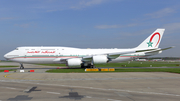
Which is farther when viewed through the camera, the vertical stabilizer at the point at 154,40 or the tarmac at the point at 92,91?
the vertical stabilizer at the point at 154,40

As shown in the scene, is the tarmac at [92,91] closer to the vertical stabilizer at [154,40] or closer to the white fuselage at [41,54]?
the white fuselage at [41,54]

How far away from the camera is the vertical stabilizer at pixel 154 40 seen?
39.3m

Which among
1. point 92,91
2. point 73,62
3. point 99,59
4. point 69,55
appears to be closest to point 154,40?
point 99,59

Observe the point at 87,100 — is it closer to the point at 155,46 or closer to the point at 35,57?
the point at 35,57

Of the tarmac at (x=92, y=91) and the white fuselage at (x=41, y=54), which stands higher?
the white fuselage at (x=41, y=54)

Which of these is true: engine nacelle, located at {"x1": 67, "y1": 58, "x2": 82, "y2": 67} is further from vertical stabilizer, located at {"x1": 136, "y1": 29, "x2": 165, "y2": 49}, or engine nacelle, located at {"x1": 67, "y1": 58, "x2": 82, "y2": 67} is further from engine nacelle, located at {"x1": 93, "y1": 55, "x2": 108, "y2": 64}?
vertical stabilizer, located at {"x1": 136, "y1": 29, "x2": 165, "y2": 49}

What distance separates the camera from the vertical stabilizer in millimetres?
39344

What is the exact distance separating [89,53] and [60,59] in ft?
22.3

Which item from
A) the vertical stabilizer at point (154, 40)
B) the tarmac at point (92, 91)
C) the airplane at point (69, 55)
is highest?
the vertical stabilizer at point (154, 40)

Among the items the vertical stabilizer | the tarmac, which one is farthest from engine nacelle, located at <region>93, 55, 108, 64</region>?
the tarmac

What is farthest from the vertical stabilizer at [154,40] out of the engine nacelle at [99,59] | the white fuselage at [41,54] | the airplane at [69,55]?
the white fuselage at [41,54]

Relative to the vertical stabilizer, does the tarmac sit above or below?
below

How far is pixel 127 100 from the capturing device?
8766 millimetres

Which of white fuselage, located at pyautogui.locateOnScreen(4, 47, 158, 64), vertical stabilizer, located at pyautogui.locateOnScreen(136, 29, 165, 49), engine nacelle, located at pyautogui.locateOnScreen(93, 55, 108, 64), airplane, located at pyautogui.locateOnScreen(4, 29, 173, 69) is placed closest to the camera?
engine nacelle, located at pyautogui.locateOnScreen(93, 55, 108, 64)
